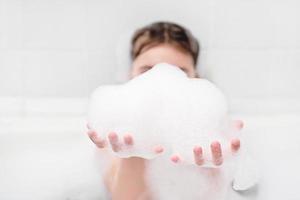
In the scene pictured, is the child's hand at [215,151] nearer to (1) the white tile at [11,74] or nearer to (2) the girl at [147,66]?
(2) the girl at [147,66]

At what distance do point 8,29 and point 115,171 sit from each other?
0.58m

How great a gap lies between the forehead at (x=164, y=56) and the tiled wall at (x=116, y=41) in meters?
0.15

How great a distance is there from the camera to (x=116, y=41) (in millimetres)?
1757

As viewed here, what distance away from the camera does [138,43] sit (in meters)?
1.68

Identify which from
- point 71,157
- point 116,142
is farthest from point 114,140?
point 71,157

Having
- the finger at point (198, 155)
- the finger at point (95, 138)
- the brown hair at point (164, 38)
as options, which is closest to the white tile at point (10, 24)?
the brown hair at point (164, 38)

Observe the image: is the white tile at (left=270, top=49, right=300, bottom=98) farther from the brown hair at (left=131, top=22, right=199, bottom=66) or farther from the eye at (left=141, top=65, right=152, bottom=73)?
the eye at (left=141, top=65, right=152, bottom=73)

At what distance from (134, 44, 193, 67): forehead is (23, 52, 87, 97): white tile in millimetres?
213

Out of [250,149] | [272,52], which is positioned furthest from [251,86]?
[250,149]

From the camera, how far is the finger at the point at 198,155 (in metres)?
1.13

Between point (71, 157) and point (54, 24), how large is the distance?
A: 405 mm

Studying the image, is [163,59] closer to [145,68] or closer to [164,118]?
[145,68]

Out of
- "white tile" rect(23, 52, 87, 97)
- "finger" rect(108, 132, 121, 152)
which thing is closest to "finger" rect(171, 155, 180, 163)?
"finger" rect(108, 132, 121, 152)

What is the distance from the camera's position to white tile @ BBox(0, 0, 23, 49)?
1718 mm
